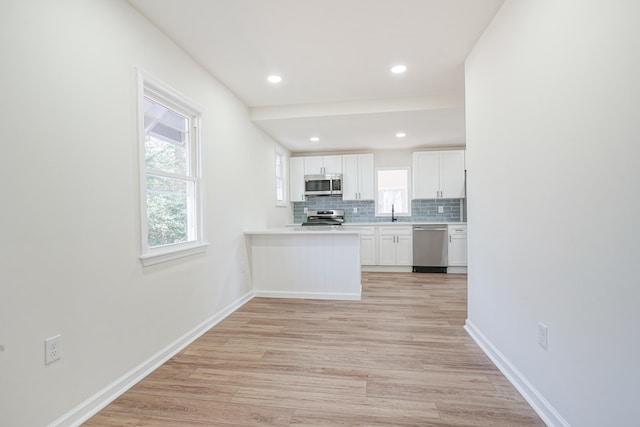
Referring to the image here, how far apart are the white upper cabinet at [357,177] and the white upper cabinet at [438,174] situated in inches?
32.9

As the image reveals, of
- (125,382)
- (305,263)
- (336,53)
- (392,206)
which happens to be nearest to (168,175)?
(125,382)

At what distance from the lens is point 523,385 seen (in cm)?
183

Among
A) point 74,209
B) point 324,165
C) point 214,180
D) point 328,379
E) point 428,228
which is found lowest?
point 328,379

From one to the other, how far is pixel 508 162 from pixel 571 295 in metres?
0.90

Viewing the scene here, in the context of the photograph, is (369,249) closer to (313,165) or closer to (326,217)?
(326,217)

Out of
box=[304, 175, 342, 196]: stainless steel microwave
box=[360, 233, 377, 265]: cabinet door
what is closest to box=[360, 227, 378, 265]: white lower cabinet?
box=[360, 233, 377, 265]: cabinet door

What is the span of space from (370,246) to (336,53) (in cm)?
367

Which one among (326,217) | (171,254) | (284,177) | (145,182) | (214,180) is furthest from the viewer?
(326,217)

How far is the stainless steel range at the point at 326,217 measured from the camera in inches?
232

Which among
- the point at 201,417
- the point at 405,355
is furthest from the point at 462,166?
the point at 201,417

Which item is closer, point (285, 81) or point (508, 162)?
point (508, 162)

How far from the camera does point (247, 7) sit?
2.08 meters

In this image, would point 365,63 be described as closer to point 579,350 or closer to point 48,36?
point 48,36

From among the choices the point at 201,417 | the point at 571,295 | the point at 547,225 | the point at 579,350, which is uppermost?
the point at 547,225
